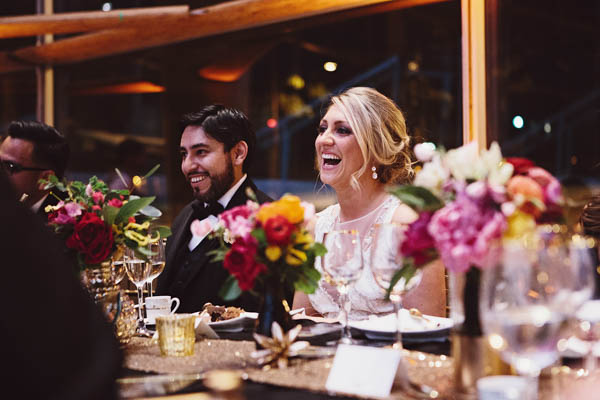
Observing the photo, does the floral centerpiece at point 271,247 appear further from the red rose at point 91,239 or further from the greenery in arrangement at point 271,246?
the red rose at point 91,239

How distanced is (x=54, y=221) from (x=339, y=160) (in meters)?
1.41

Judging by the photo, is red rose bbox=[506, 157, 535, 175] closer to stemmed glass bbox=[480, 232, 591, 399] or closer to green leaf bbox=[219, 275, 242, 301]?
stemmed glass bbox=[480, 232, 591, 399]

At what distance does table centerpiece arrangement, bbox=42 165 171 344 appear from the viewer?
1.85m

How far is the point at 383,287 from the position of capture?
58.3 inches

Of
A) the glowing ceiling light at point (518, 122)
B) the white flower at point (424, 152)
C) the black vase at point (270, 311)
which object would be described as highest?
the glowing ceiling light at point (518, 122)

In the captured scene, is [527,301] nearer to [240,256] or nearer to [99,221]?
[240,256]

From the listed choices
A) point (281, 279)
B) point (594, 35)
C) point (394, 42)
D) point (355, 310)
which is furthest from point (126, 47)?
point (594, 35)

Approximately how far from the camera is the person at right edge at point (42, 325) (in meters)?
0.65

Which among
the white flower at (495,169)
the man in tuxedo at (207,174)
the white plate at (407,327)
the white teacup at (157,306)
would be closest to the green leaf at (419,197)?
the white flower at (495,169)

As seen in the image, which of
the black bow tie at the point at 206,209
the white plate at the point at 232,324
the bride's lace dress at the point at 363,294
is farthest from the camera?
the black bow tie at the point at 206,209

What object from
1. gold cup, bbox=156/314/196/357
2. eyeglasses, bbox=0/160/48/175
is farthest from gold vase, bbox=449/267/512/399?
eyeglasses, bbox=0/160/48/175

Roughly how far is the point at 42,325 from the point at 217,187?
9.58ft

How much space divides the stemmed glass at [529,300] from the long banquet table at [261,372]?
24 cm

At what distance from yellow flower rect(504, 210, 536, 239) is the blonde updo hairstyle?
5.85 ft
